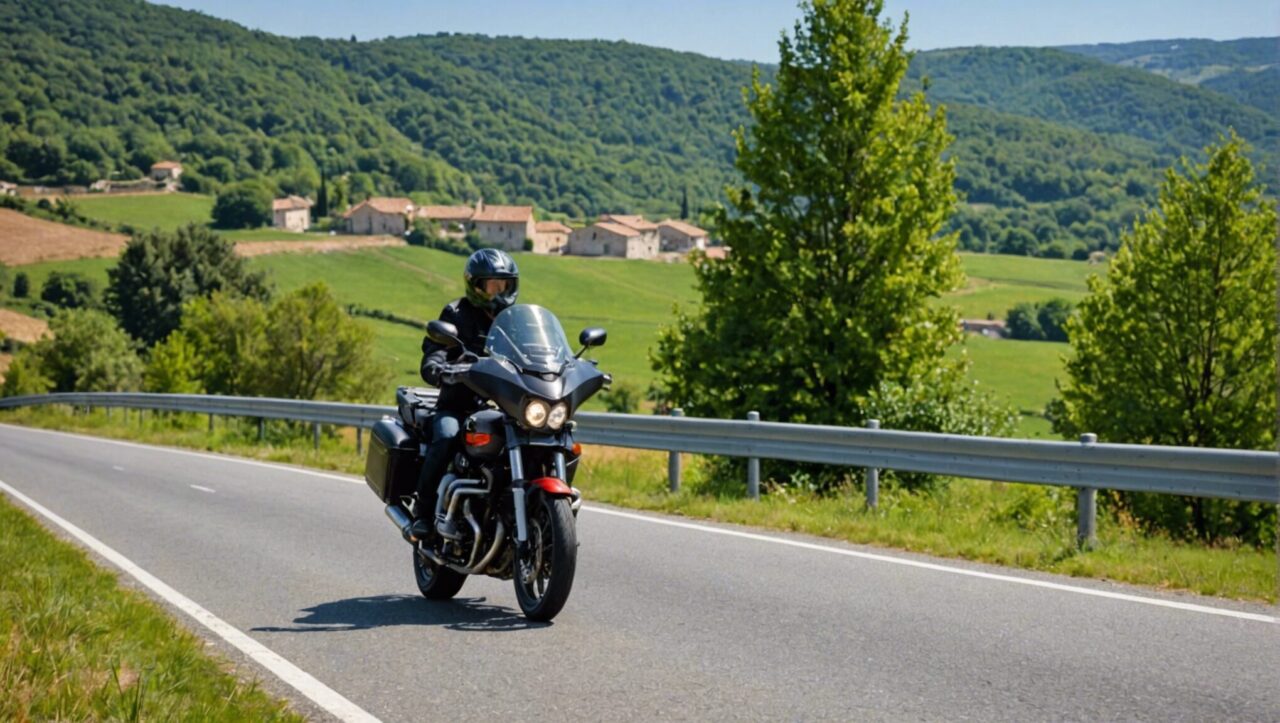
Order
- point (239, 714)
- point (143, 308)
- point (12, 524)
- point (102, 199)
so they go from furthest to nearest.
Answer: point (102, 199) → point (143, 308) → point (12, 524) → point (239, 714)

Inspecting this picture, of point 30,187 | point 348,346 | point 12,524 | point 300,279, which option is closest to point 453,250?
point 300,279

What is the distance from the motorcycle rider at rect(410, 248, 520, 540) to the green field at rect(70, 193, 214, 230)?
14316cm

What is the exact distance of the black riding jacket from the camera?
7.45m

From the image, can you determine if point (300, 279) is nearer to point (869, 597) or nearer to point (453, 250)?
point (453, 250)

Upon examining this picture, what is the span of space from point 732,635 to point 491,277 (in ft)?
7.86

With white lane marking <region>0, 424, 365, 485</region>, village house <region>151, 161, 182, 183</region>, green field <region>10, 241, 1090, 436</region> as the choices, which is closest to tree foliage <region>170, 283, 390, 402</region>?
green field <region>10, 241, 1090, 436</region>

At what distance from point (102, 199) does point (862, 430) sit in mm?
167740

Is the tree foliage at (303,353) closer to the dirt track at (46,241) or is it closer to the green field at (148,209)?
the dirt track at (46,241)

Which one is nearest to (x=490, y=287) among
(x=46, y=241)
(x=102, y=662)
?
(x=102, y=662)

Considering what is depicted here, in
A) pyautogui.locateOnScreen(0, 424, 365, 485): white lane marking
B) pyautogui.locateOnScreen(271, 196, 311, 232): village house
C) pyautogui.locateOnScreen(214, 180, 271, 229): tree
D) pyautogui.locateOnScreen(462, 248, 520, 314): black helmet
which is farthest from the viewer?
pyautogui.locateOnScreen(271, 196, 311, 232): village house

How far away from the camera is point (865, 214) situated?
21547 millimetres

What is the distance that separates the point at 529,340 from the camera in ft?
22.5

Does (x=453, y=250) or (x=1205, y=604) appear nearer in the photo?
(x=1205, y=604)

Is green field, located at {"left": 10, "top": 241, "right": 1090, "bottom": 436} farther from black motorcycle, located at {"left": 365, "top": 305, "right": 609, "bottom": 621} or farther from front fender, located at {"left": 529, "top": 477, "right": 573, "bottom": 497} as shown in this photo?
front fender, located at {"left": 529, "top": 477, "right": 573, "bottom": 497}
